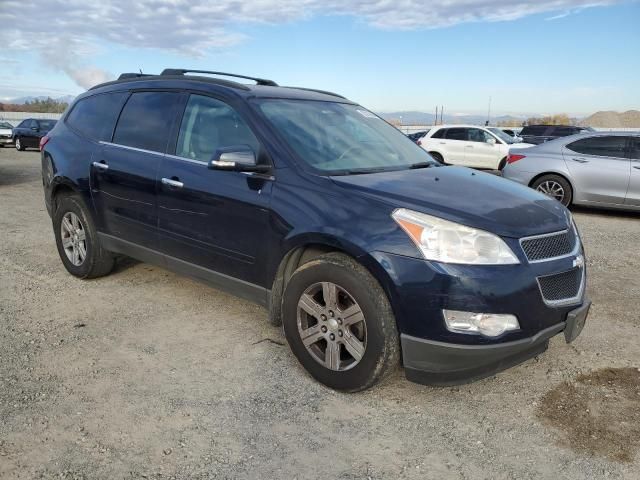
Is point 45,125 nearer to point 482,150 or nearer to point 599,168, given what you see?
point 482,150

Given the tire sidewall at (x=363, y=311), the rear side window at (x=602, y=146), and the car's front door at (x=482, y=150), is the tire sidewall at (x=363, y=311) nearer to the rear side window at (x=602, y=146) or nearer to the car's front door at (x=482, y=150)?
the rear side window at (x=602, y=146)

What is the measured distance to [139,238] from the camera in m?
4.46

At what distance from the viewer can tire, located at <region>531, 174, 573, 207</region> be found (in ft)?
31.0

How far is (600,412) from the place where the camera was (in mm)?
3109

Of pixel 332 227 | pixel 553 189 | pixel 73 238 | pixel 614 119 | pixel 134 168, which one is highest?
pixel 614 119

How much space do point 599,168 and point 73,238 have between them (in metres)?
8.11

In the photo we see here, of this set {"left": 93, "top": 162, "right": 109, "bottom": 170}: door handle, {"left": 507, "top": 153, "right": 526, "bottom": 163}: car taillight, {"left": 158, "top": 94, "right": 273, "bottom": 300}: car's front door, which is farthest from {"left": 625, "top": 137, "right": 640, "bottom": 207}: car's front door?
{"left": 93, "top": 162, "right": 109, "bottom": 170}: door handle

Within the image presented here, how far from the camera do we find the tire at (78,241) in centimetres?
499

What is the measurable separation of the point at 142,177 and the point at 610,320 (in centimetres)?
393

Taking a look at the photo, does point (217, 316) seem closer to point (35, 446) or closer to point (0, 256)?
point (35, 446)

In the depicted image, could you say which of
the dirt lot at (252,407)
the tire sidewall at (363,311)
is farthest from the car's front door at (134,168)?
the tire sidewall at (363,311)

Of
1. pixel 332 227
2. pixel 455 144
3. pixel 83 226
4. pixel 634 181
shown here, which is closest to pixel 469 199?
pixel 332 227

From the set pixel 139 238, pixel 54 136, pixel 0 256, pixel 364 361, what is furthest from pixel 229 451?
pixel 0 256

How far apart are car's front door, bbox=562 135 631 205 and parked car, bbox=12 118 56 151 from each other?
858 inches
